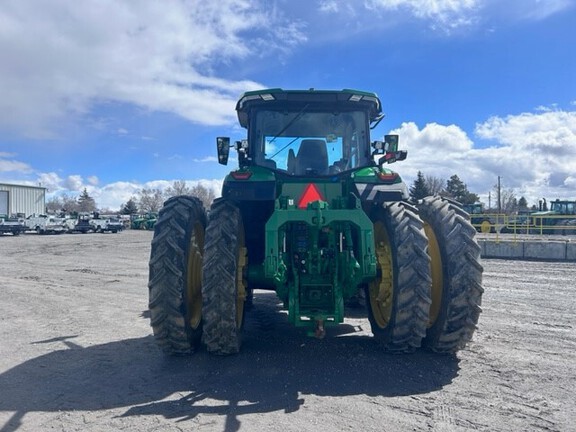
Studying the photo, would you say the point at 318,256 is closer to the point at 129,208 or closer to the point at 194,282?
the point at 194,282

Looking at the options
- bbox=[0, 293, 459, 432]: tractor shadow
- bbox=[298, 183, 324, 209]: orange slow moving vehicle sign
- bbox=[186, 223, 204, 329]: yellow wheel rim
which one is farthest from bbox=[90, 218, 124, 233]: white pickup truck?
bbox=[298, 183, 324, 209]: orange slow moving vehicle sign

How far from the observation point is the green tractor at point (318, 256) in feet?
14.8

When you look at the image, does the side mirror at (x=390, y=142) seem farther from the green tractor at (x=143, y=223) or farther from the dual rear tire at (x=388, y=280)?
the green tractor at (x=143, y=223)

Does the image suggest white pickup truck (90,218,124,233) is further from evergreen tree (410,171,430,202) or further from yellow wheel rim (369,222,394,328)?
yellow wheel rim (369,222,394,328)

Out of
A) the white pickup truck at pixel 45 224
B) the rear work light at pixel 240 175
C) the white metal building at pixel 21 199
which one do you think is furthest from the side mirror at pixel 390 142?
the white metal building at pixel 21 199

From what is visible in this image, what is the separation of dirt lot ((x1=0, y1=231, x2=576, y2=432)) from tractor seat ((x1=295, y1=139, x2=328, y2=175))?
7.02 ft

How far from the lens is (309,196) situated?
16.3 feet

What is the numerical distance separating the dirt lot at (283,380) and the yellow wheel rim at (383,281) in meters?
0.38

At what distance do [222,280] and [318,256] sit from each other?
1.03 meters

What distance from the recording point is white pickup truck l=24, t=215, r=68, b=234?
39150mm

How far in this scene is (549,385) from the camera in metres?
4.07

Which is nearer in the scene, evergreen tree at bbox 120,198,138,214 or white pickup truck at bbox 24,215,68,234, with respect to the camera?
white pickup truck at bbox 24,215,68,234

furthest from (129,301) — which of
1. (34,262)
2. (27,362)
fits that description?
(34,262)

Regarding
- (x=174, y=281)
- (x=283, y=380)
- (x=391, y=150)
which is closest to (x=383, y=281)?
(x=283, y=380)
